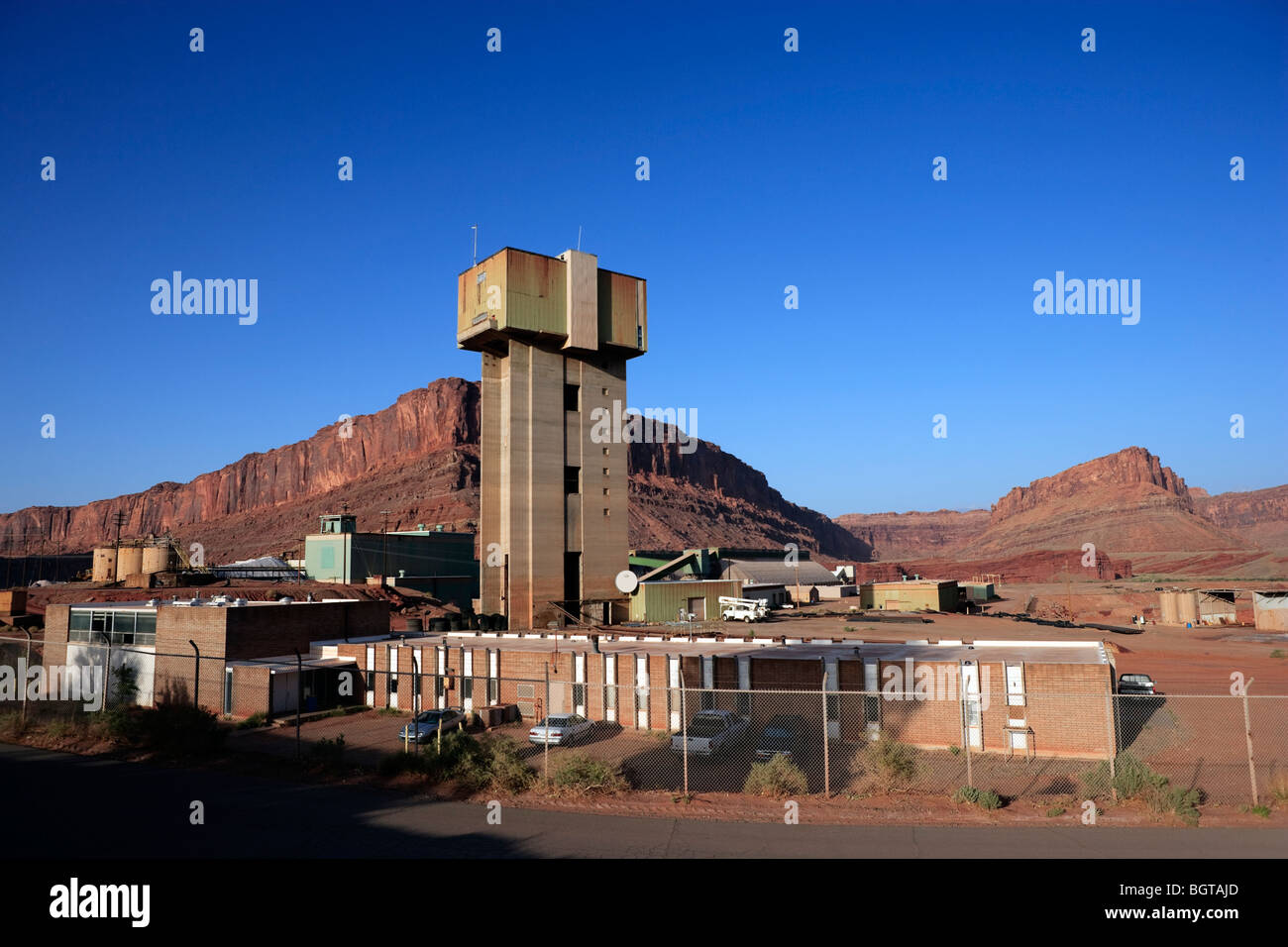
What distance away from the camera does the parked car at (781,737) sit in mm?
23219

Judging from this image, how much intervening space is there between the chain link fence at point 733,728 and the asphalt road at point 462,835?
6.31ft

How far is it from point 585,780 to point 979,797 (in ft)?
28.3

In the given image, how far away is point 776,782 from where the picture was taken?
1750 cm

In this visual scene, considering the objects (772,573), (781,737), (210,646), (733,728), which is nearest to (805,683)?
(781,737)

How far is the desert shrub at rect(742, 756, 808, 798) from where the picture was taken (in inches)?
683

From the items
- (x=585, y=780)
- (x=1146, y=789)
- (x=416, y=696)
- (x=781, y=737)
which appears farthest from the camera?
(x=781, y=737)

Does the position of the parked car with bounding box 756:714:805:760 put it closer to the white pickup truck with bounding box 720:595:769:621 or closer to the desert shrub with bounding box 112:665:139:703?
the desert shrub with bounding box 112:665:139:703

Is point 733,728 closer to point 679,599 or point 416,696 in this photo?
point 416,696

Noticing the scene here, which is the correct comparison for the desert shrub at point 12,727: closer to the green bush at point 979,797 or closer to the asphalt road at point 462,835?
the asphalt road at point 462,835

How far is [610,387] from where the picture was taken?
6469 cm

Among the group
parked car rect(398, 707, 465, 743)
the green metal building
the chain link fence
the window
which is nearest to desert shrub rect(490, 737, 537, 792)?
the chain link fence

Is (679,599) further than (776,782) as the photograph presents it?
Yes

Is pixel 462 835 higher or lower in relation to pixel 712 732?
higher
